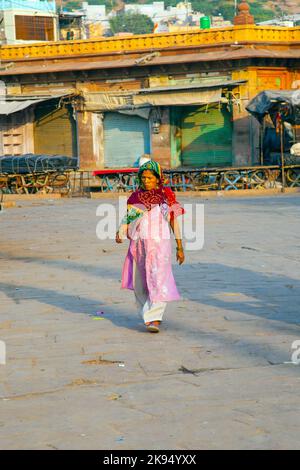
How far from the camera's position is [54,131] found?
3450cm

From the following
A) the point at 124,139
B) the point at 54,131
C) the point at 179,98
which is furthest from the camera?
the point at 54,131

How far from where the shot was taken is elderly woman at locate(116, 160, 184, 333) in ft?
25.4

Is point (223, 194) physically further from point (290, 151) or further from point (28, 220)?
point (28, 220)

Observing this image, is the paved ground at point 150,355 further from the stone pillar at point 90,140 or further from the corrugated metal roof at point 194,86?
the stone pillar at point 90,140

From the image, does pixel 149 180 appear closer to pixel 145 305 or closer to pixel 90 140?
pixel 145 305

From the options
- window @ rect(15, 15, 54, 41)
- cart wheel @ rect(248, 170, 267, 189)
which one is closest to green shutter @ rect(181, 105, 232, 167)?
cart wheel @ rect(248, 170, 267, 189)

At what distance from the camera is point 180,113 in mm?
32344

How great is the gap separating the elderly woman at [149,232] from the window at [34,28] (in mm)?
37396

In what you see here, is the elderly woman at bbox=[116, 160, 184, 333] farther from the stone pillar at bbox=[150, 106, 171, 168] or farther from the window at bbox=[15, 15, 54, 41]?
the window at bbox=[15, 15, 54, 41]

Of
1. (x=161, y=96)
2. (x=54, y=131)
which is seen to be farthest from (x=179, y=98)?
(x=54, y=131)

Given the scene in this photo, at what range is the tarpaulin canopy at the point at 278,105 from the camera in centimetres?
2581

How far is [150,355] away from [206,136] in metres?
25.6
